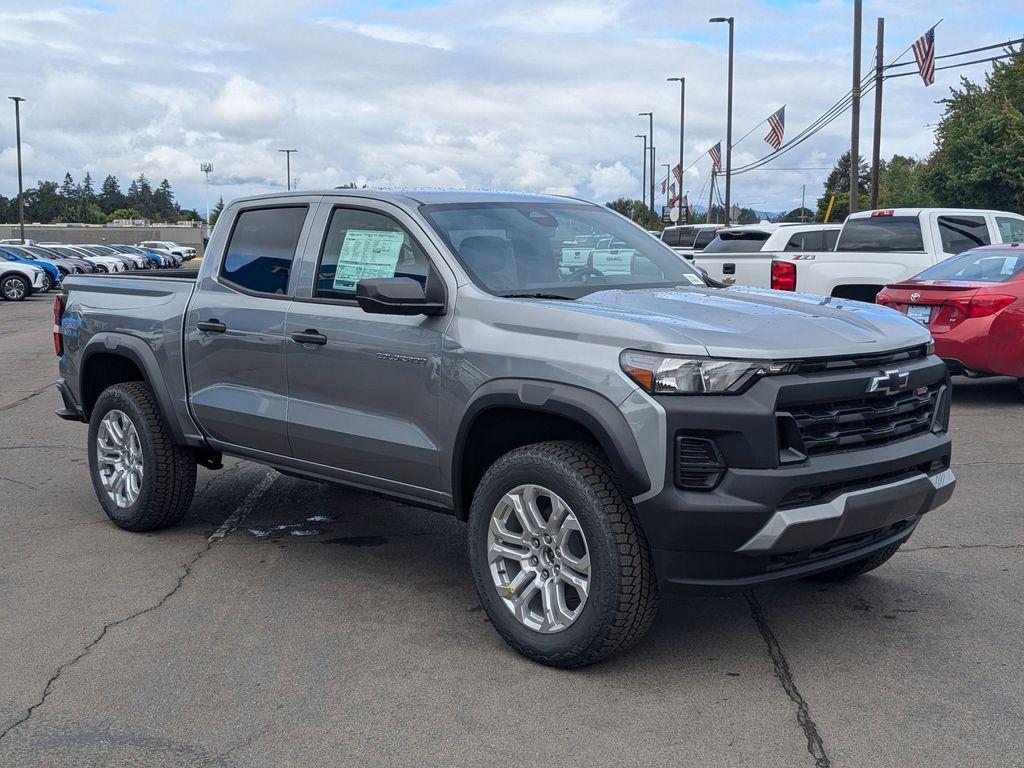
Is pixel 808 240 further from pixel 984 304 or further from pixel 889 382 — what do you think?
pixel 889 382

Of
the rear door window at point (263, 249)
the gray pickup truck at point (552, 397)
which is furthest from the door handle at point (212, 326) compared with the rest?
the rear door window at point (263, 249)

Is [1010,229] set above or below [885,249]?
above

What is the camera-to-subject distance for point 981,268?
10.9 meters

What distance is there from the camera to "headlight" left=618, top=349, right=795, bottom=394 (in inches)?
156

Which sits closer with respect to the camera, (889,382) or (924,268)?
(889,382)

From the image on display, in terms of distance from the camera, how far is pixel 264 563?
19.4ft

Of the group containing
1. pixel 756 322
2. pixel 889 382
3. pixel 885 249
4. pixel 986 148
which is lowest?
pixel 889 382

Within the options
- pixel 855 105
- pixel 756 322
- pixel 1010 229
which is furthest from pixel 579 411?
pixel 855 105

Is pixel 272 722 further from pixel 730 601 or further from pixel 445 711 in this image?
pixel 730 601

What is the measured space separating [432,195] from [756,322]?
1.86m

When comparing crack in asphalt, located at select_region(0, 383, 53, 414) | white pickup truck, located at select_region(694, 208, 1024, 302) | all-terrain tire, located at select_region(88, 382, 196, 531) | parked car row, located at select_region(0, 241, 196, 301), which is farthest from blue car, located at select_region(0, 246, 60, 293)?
all-terrain tire, located at select_region(88, 382, 196, 531)

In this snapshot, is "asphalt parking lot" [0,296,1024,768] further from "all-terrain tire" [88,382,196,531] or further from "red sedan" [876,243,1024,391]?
"red sedan" [876,243,1024,391]

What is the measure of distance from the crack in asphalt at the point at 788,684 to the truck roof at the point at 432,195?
7.28 ft

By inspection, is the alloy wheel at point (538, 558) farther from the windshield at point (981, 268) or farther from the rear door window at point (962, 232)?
the rear door window at point (962, 232)
